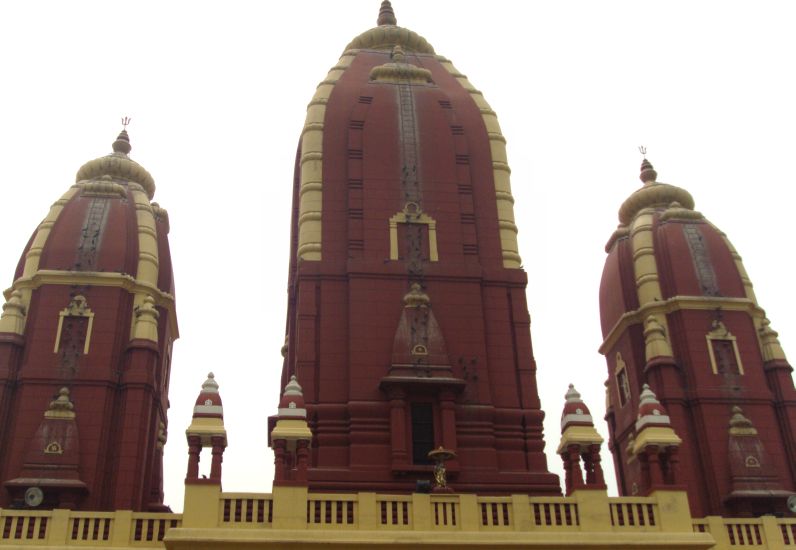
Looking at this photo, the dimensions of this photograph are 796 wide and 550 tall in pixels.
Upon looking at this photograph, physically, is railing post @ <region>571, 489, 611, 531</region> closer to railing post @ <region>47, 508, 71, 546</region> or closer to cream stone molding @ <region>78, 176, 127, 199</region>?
railing post @ <region>47, 508, 71, 546</region>

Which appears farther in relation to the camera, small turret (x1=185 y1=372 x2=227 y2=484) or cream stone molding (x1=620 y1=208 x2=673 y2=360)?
cream stone molding (x1=620 y1=208 x2=673 y2=360)

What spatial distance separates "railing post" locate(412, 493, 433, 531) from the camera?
14.3 m

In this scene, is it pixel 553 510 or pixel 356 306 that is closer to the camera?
pixel 553 510

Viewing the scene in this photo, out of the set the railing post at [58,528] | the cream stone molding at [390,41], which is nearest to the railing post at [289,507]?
the railing post at [58,528]

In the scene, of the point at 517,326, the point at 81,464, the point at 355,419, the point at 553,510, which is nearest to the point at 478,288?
the point at 517,326

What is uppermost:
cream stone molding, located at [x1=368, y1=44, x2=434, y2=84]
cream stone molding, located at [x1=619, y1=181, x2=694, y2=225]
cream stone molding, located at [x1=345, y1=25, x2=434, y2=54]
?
cream stone molding, located at [x1=345, y1=25, x2=434, y2=54]

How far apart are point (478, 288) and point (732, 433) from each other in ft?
26.1

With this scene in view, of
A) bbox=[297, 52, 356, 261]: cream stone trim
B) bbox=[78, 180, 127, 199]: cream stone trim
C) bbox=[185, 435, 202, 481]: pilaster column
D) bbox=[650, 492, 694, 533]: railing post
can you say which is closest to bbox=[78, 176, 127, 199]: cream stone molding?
bbox=[78, 180, 127, 199]: cream stone trim

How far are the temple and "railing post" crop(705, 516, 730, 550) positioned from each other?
58 millimetres

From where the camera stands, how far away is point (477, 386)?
18.7 m

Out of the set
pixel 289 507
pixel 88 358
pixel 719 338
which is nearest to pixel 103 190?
pixel 88 358

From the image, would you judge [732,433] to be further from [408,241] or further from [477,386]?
[408,241]

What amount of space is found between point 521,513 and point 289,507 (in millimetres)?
3849

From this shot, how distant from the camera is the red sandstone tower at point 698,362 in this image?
72.0 ft
